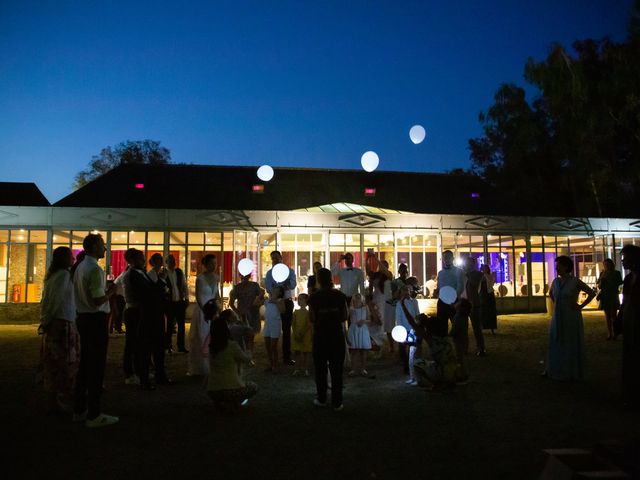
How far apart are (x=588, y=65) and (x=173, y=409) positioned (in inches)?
965

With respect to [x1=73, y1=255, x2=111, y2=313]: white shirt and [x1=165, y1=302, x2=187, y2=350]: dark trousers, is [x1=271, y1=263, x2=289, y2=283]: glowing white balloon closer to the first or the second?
[x1=165, y1=302, x2=187, y2=350]: dark trousers

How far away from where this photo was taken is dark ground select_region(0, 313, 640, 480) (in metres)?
3.45

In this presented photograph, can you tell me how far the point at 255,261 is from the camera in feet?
50.9

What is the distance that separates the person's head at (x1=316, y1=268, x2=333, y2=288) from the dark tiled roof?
568 inches

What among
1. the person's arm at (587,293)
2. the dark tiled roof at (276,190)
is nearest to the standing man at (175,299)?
the person's arm at (587,293)

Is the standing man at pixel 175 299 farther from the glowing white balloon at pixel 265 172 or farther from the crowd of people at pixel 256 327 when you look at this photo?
the glowing white balloon at pixel 265 172

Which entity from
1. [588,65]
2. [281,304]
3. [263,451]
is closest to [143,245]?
[281,304]

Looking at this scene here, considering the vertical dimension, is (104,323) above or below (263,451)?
above

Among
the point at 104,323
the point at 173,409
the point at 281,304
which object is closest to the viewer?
the point at 104,323

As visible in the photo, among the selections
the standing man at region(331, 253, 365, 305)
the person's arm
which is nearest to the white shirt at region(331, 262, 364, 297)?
the standing man at region(331, 253, 365, 305)

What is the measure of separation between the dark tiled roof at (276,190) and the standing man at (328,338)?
14.5 meters

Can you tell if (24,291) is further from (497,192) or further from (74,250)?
(497,192)

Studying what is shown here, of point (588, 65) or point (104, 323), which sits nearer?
point (104, 323)

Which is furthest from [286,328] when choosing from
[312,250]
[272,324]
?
[312,250]
